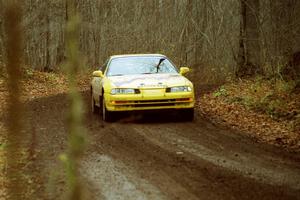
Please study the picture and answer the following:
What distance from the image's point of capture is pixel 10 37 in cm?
128

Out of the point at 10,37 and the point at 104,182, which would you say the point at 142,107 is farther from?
the point at 10,37

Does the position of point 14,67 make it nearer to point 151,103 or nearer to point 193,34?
point 151,103

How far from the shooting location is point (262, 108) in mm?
13711

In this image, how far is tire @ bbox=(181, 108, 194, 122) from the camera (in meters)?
12.5

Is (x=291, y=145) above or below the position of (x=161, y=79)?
below

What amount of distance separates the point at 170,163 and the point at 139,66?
17.9ft

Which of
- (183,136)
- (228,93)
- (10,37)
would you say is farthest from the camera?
(228,93)

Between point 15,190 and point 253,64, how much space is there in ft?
63.2

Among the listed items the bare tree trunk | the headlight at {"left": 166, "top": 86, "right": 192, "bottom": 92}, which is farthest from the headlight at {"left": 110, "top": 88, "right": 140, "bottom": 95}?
the bare tree trunk

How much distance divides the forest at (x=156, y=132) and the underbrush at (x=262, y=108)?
31mm

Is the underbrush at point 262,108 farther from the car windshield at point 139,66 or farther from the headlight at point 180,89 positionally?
the car windshield at point 139,66

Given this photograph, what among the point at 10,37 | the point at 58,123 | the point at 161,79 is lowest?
the point at 58,123

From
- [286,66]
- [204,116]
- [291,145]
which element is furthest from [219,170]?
[286,66]

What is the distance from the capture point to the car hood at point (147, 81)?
12.1 meters
